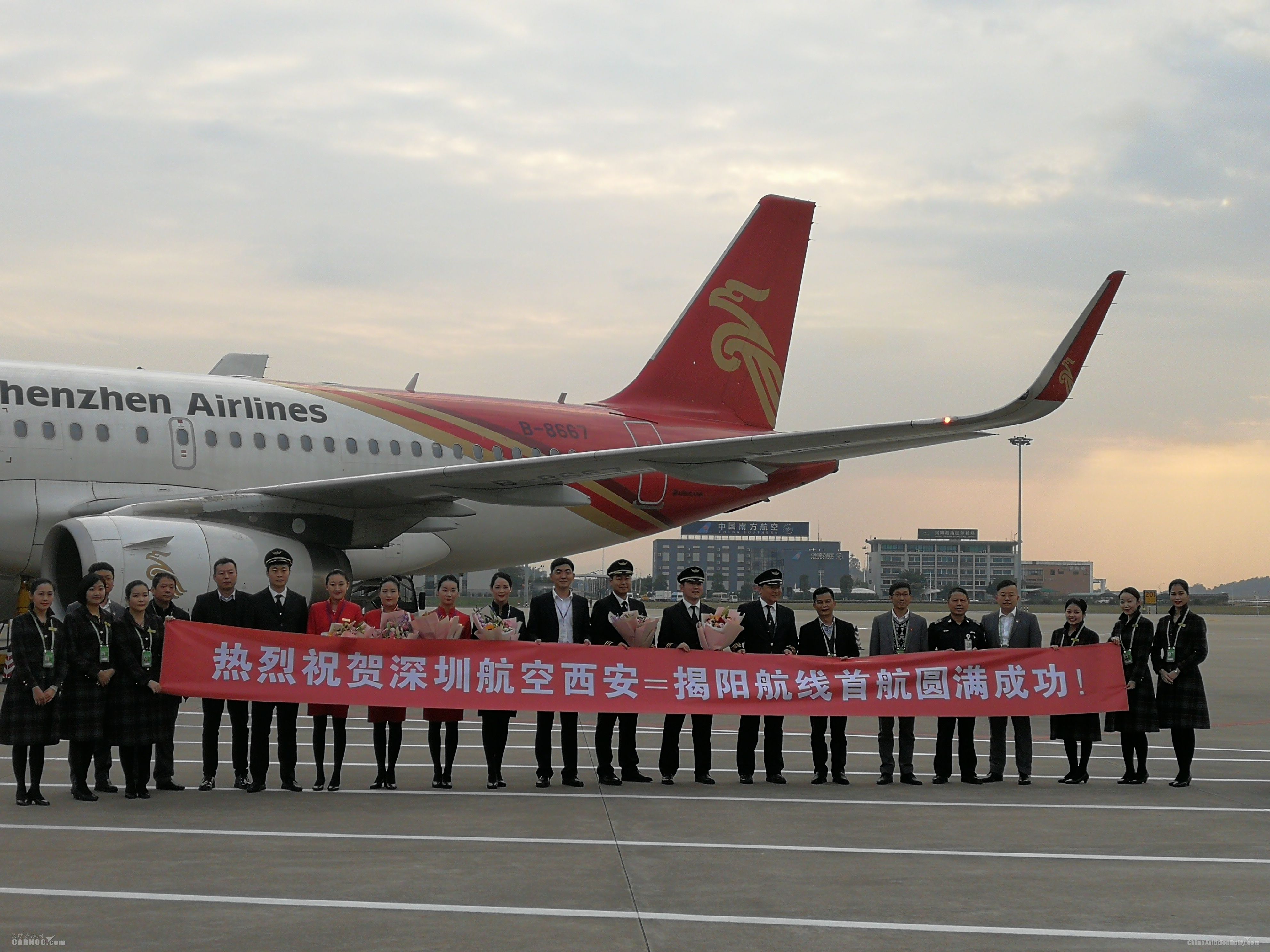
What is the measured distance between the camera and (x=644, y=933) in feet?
17.2

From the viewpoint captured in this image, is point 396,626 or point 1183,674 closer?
point 1183,674

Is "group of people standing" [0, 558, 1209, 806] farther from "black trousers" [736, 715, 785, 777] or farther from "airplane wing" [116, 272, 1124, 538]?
"airplane wing" [116, 272, 1124, 538]

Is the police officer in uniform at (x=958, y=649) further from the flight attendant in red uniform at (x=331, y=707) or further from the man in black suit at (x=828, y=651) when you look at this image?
the flight attendant in red uniform at (x=331, y=707)

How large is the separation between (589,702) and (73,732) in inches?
136

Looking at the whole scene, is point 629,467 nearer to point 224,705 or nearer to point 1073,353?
point 1073,353

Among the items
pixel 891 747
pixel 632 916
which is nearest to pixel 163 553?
pixel 891 747

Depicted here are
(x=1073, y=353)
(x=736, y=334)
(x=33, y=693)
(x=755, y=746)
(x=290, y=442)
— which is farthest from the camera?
(x=736, y=334)

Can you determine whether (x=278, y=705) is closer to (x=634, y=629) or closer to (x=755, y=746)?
(x=634, y=629)

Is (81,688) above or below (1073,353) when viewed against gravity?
below

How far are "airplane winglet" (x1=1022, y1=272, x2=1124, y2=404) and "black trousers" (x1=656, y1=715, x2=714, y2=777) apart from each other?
4.92 meters

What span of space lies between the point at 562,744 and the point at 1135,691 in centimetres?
430

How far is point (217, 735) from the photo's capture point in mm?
9250

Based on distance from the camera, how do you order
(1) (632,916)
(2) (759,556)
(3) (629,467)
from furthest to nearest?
(2) (759,556) < (3) (629,467) < (1) (632,916)

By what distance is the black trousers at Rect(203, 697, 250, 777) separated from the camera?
9.02m
